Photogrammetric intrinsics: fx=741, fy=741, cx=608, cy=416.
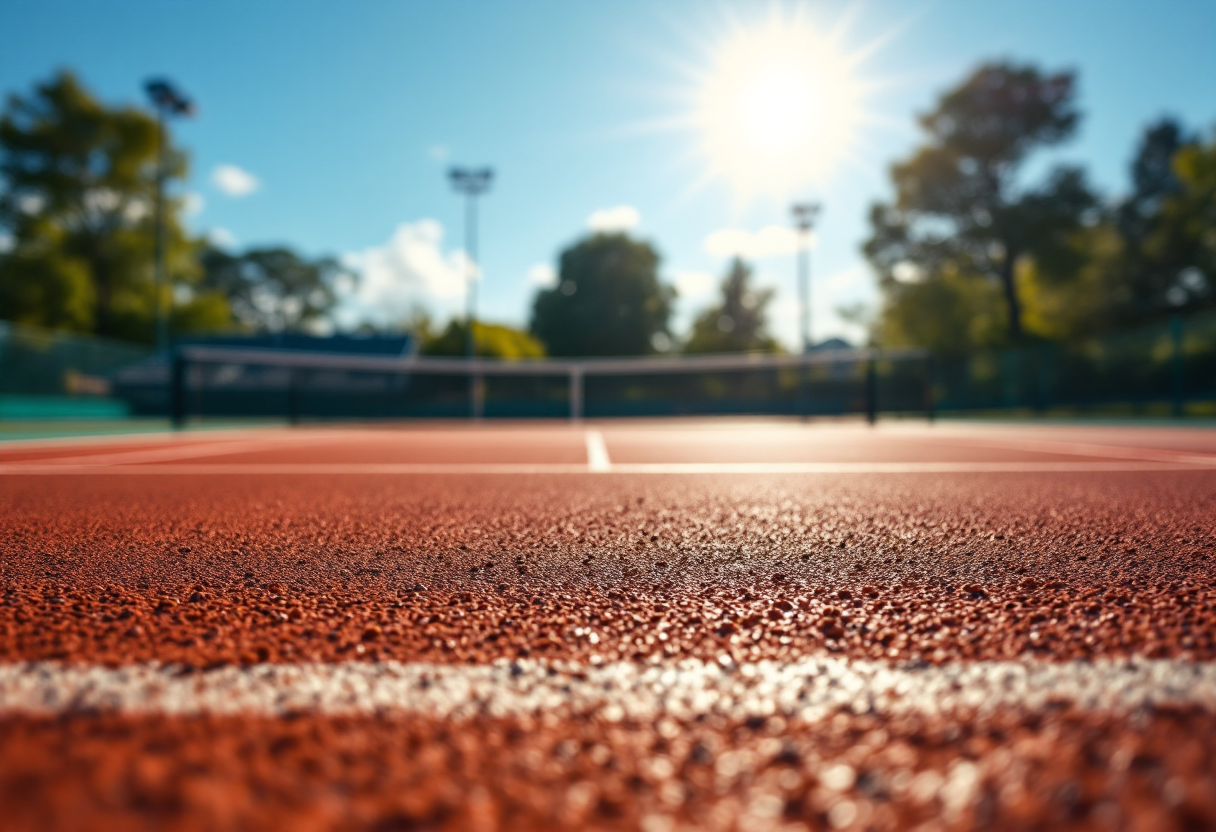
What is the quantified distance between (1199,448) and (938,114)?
27236 mm

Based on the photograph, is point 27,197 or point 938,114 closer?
point 938,114

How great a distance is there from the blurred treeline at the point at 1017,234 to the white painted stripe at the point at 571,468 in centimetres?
2684

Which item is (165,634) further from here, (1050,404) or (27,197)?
(27,197)

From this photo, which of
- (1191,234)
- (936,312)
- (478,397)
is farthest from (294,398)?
(1191,234)

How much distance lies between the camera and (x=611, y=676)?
3.16 feet

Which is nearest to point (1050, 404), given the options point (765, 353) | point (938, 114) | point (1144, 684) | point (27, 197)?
point (938, 114)

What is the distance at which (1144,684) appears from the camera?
874 millimetres

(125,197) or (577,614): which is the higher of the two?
(125,197)

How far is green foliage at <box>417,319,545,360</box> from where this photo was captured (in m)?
39.0

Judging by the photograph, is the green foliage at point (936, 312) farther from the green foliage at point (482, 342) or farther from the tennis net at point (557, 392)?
the green foliage at point (482, 342)

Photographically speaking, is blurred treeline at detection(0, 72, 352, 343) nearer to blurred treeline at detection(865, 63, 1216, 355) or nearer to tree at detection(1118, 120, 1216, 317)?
blurred treeline at detection(865, 63, 1216, 355)

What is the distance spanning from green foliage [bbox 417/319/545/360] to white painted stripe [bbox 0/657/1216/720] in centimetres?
3704

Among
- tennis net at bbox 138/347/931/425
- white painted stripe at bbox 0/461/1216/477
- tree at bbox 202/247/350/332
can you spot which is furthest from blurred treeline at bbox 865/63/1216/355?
tree at bbox 202/247/350/332

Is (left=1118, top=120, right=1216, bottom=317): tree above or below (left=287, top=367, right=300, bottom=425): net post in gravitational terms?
above
